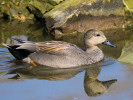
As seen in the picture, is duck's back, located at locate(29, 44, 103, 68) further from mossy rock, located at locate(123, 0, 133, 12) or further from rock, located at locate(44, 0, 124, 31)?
mossy rock, located at locate(123, 0, 133, 12)

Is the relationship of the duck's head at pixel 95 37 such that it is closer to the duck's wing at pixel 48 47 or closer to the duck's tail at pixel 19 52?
the duck's wing at pixel 48 47

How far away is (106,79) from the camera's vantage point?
6.89 m

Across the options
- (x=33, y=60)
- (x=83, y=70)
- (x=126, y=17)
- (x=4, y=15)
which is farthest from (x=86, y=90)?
(x=4, y=15)

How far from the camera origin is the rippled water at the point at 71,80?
236 inches

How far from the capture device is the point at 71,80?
6.89 metres

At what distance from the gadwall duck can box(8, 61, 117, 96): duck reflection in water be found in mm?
152

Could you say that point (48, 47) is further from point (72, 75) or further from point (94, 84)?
point (94, 84)

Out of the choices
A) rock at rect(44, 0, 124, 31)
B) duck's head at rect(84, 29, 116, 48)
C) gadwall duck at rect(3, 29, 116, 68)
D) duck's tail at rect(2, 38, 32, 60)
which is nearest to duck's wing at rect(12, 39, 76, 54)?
gadwall duck at rect(3, 29, 116, 68)

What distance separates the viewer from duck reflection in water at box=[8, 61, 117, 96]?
6512 mm

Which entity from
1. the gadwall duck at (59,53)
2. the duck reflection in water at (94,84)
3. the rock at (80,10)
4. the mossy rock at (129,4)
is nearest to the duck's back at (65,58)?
the gadwall duck at (59,53)

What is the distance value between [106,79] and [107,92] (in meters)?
0.80

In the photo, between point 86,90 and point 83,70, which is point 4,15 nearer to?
point 83,70

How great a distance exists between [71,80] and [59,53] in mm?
1178

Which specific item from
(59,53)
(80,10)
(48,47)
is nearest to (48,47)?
(48,47)
